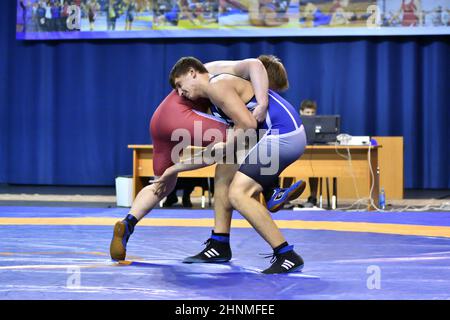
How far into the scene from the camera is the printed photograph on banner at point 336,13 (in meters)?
8.76

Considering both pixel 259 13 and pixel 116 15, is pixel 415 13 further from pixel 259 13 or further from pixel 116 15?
pixel 116 15

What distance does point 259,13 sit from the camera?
9008mm

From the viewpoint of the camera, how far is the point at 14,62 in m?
9.98

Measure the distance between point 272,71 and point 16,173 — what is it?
743 cm

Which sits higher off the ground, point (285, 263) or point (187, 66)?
point (187, 66)

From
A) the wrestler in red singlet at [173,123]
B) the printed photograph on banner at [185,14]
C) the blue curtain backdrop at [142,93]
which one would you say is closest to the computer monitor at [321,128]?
the blue curtain backdrop at [142,93]

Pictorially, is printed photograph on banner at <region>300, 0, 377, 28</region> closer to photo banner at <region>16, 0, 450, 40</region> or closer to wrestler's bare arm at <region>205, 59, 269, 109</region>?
photo banner at <region>16, 0, 450, 40</region>

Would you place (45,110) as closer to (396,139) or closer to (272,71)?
(396,139)

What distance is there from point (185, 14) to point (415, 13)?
2.87 meters

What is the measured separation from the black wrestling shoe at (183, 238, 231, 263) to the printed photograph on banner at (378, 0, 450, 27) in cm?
611

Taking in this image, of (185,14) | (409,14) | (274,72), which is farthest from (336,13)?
(274,72)

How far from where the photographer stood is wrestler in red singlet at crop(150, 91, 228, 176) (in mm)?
3402
